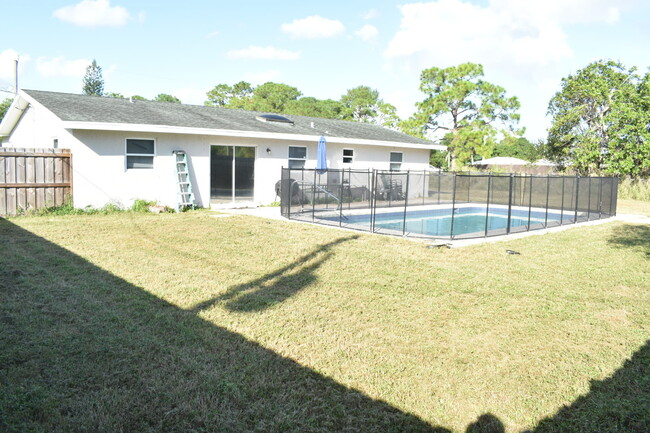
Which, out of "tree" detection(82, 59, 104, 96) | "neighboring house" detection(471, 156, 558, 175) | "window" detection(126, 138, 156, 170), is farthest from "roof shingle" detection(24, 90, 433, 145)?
"tree" detection(82, 59, 104, 96)

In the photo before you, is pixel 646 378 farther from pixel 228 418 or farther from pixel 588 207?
pixel 588 207

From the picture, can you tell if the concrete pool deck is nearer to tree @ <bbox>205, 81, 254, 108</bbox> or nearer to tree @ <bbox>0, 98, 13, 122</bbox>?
tree @ <bbox>0, 98, 13, 122</bbox>

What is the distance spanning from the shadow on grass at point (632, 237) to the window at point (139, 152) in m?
11.8

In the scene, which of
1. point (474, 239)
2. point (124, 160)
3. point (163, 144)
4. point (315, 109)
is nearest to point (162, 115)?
point (163, 144)

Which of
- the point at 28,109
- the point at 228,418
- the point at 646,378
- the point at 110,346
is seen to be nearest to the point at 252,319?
the point at 110,346

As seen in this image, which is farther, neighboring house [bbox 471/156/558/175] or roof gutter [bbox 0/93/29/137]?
neighboring house [bbox 471/156/558/175]

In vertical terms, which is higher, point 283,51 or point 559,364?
point 283,51

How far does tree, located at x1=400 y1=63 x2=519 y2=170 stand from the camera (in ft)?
122

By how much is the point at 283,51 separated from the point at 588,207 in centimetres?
3162

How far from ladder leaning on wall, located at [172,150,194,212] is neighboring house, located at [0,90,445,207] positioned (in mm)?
188

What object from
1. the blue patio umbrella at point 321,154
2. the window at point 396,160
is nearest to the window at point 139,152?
the blue patio umbrella at point 321,154

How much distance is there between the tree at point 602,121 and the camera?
23516 mm

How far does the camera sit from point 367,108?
4616 cm

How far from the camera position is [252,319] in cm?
484
